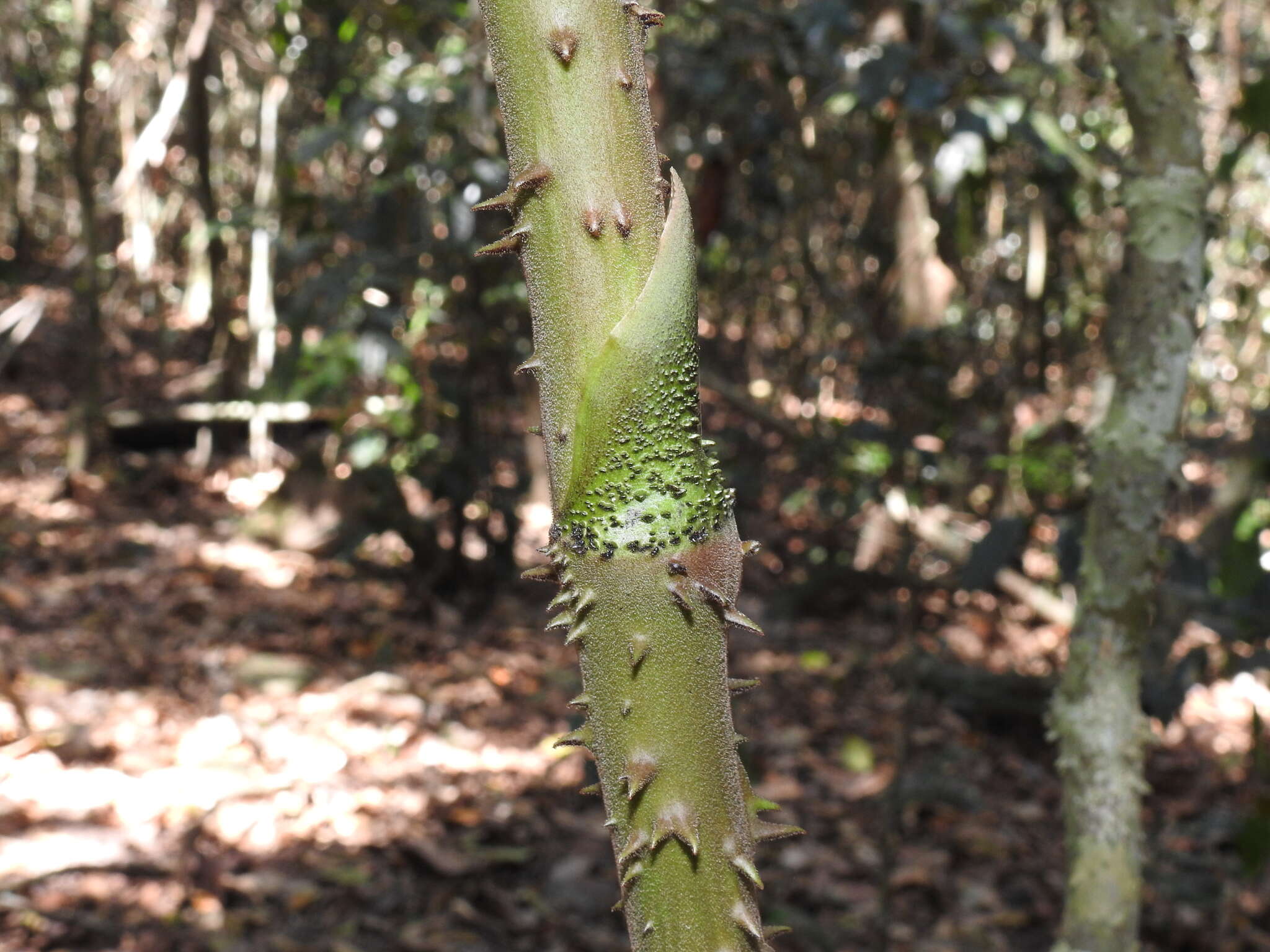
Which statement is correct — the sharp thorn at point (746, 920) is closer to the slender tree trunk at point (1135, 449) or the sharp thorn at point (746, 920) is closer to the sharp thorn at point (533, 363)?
the sharp thorn at point (533, 363)

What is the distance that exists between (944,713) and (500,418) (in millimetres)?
2063

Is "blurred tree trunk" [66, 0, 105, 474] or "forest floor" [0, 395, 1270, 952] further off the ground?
"blurred tree trunk" [66, 0, 105, 474]

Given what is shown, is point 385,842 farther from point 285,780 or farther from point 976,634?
point 976,634

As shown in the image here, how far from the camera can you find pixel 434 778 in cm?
340

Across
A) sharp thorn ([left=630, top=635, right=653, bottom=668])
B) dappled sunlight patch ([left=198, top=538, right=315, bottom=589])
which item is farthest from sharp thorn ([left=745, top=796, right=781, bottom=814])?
dappled sunlight patch ([left=198, top=538, right=315, bottom=589])

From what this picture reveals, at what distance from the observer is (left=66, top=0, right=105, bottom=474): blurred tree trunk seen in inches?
220

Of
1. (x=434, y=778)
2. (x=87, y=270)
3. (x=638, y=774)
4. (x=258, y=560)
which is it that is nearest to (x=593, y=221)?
(x=638, y=774)

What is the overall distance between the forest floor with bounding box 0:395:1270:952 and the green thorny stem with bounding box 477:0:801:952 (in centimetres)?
149

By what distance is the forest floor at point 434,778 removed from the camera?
266 centimetres

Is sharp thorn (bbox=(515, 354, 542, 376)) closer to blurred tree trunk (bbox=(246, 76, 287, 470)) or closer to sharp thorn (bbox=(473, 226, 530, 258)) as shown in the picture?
sharp thorn (bbox=(473, 226, 530, 258))

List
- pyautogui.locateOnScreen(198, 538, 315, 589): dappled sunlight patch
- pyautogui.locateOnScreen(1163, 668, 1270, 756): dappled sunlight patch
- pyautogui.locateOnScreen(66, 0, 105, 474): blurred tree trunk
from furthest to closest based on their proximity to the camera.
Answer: pyautogui.locateOnScreen(66, 0, 105, 474): blurred tree trunk < pyautogui.locateOnScreen(198, 538, 315, 589): dappled sunlight patch < pyautogui.locateOnScreen(1163, 668, 1270, 756): dappled sunlight patch

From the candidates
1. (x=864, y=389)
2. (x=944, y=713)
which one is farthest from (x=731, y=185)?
(x=944, y=713)

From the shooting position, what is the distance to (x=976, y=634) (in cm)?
481

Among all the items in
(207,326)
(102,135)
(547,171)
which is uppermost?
(102,135)
